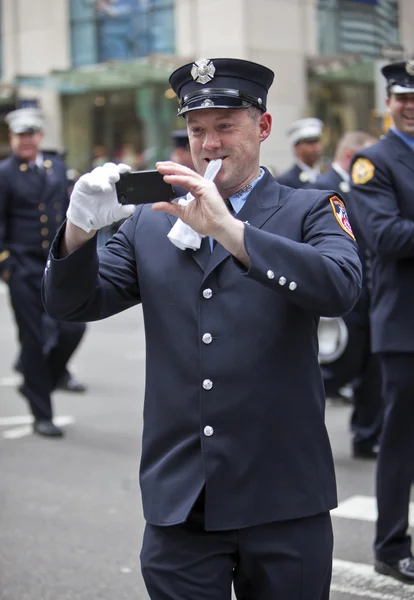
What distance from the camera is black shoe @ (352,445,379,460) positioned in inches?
271

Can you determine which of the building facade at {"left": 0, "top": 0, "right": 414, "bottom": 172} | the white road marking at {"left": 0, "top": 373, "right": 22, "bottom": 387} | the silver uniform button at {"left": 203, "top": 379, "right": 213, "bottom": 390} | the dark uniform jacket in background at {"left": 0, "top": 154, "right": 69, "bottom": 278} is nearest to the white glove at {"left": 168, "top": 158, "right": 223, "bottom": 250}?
the silver uniform button at {"left": 203, "top": 379, "right": 213, "bottom": 390}

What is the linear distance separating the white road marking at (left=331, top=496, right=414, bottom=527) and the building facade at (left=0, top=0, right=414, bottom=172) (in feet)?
54.4

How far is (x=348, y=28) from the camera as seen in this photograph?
24.6 m

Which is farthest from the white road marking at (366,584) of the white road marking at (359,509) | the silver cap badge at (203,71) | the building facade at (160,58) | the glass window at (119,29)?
the glass window at (119,29)

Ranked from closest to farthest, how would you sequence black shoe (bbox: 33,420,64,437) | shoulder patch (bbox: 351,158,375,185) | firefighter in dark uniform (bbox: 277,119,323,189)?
shoulder patch (bbox: 351,158,375,185) < black shoe (bbox: 33,420,64,437) < firefighter in dark uniform (bbox: 277,119,323,189)

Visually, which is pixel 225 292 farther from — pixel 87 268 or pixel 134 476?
pixel 134 476

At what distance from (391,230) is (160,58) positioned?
61.0 ft

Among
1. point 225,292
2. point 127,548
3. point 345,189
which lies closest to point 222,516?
point 225,292

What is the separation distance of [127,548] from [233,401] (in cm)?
263

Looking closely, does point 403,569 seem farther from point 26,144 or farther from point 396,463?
point 26,144

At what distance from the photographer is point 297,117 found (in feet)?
77.7

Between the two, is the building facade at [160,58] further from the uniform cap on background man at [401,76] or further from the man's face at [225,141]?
the man's face at [225,141]

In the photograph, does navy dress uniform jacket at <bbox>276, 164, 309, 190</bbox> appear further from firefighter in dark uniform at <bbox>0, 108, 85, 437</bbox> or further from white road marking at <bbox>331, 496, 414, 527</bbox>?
white road marking at <bbox>331, 496, 414, 527</bbox>

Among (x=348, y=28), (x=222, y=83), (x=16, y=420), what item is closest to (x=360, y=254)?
(x=16, y=420)
